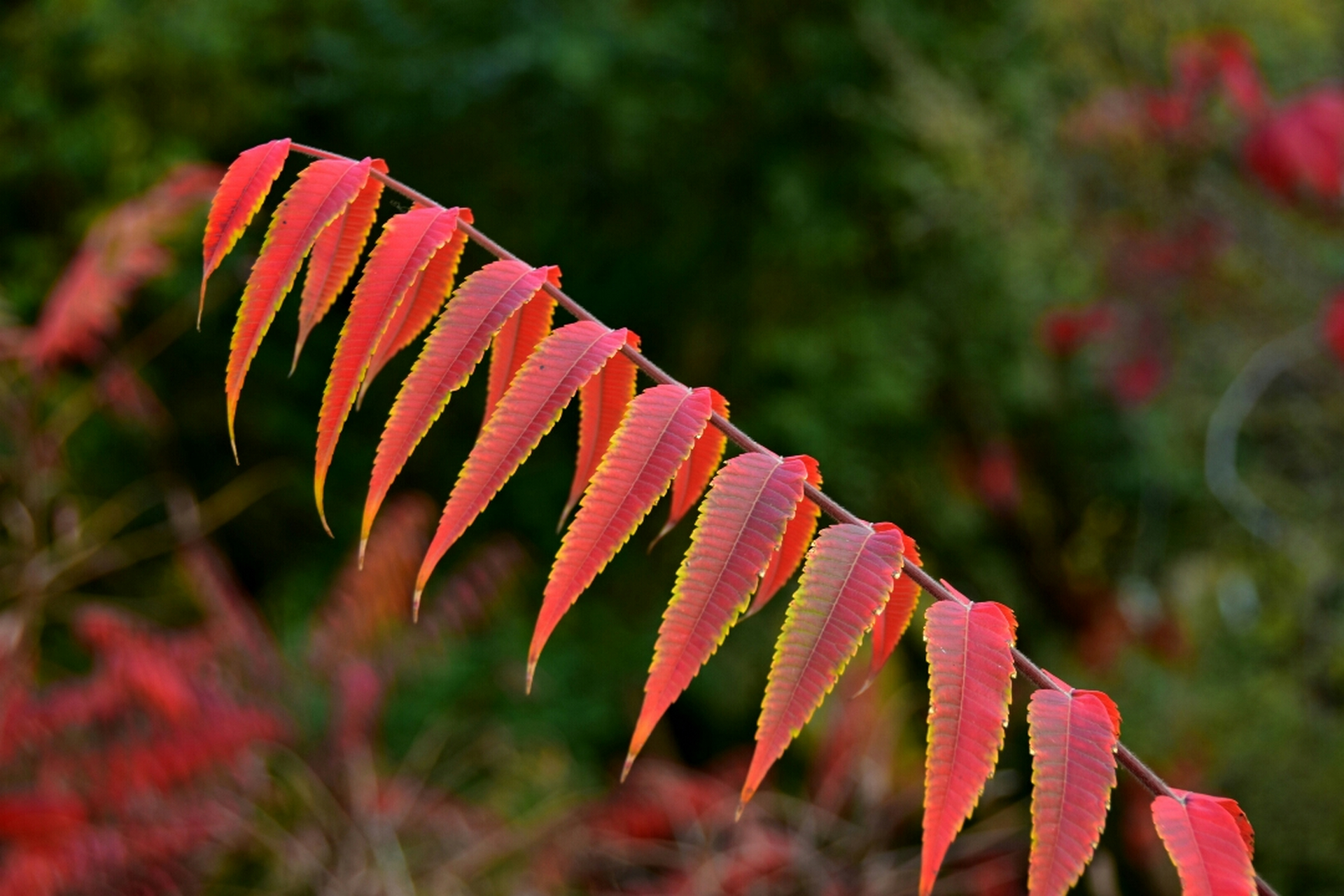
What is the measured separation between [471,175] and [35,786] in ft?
6.59

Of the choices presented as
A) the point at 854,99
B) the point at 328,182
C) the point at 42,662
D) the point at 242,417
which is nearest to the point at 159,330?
the point at 242,417

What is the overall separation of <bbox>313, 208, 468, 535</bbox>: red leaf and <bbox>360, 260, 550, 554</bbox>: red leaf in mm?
27

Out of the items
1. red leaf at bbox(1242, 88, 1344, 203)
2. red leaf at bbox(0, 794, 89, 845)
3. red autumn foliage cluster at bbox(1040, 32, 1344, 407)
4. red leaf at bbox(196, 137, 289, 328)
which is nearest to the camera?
red leaf at bbox(196, 137, 289, 328)

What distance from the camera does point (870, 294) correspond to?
3.26m

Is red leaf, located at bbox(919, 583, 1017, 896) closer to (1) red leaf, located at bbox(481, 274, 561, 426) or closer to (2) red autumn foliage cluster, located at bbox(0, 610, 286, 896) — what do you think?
(1) red leaf, located at bbox(481, 274, 561, 426)

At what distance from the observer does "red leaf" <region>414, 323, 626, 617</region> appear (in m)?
0.51

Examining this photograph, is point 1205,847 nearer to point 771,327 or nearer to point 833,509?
point 833,509

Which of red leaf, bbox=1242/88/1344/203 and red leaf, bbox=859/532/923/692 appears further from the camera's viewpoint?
red leaf, bbox=1242/88/1344/203

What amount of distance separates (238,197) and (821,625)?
40cm

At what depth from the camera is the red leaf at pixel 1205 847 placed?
19.4 inches

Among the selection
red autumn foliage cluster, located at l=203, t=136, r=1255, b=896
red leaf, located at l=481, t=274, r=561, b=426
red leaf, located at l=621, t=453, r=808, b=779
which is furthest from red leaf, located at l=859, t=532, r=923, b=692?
red leaf, located at l=481, t=274, r=561, b=426

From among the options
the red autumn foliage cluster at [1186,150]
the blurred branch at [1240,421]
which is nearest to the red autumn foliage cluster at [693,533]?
the red autumn foliage cluster at [1186,150]

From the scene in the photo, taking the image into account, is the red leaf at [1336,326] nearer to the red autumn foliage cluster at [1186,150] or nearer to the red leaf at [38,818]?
the red autumn foliage cluster at [1186,150]

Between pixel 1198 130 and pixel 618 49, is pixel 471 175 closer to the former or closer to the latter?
pixel 618 49
